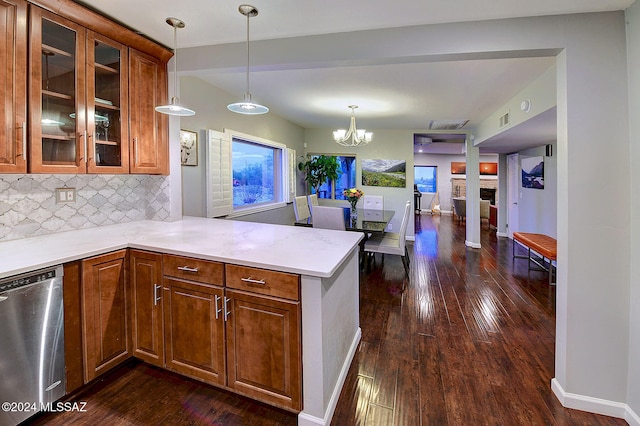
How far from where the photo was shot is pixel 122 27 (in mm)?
2135

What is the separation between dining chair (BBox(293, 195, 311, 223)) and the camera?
481 cm

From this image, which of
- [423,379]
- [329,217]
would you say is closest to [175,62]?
[329,217]

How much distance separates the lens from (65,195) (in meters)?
2.22

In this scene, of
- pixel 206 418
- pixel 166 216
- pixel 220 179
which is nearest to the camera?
pixel 206 418

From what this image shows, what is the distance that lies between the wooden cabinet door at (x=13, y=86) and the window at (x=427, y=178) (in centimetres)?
1186

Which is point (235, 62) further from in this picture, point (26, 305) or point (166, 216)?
point (26, 305)

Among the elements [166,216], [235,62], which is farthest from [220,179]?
[235,62]

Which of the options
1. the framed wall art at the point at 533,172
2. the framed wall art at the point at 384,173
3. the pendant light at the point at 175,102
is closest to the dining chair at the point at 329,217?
the pendant light at the point at 175,102

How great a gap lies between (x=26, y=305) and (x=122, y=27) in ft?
6.29

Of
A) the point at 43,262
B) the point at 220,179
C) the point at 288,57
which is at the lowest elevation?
the point at 43,262

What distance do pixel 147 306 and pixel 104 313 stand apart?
236 millimetres

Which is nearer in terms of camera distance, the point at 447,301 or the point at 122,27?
the point at 122,27

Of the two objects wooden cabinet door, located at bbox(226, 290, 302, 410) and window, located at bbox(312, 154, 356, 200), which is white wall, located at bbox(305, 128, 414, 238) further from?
wooden cabinet door, located at bbox(226, 290, 302, 410)

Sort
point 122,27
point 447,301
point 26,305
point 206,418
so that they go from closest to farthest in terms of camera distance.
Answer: point 26,305
point 206,418
point 122,27
point 447,301
